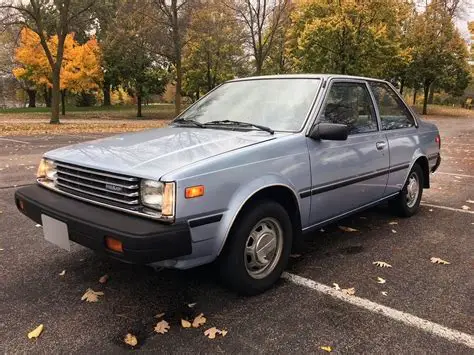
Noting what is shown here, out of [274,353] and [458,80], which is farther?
Answer: [458,80]

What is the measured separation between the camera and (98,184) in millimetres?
2824

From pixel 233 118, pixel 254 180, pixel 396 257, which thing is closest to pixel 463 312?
pixel 396 257

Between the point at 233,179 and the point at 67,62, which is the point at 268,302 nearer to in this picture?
the point at 233,179

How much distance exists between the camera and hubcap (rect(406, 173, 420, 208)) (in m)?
5.10

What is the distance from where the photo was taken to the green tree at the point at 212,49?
28625mm

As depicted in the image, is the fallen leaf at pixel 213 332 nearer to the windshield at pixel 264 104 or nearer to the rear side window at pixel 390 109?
the windshield at pixel 264 104

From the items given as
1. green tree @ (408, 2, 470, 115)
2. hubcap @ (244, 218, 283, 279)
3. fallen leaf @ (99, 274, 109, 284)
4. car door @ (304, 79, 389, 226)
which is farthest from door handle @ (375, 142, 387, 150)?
green tree @ (408, 2, 470, 115)

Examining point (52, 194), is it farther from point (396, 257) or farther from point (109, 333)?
point (396, 257)

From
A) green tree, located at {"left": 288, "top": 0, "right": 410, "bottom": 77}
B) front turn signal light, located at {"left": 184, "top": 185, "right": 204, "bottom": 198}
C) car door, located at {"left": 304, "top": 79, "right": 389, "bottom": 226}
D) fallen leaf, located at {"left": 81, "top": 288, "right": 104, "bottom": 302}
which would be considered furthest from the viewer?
green tree, located at {"left": 288, "top": 0, "right": 410, "bottom": 77}

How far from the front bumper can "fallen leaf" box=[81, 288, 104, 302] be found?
21.4 inches

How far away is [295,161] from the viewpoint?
10.6ft

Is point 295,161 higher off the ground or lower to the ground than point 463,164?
higher

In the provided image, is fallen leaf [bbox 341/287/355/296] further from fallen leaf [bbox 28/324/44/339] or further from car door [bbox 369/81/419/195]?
fallen leaf [bbox 28/324/44/339]

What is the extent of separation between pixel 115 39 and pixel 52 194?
30.1 m
